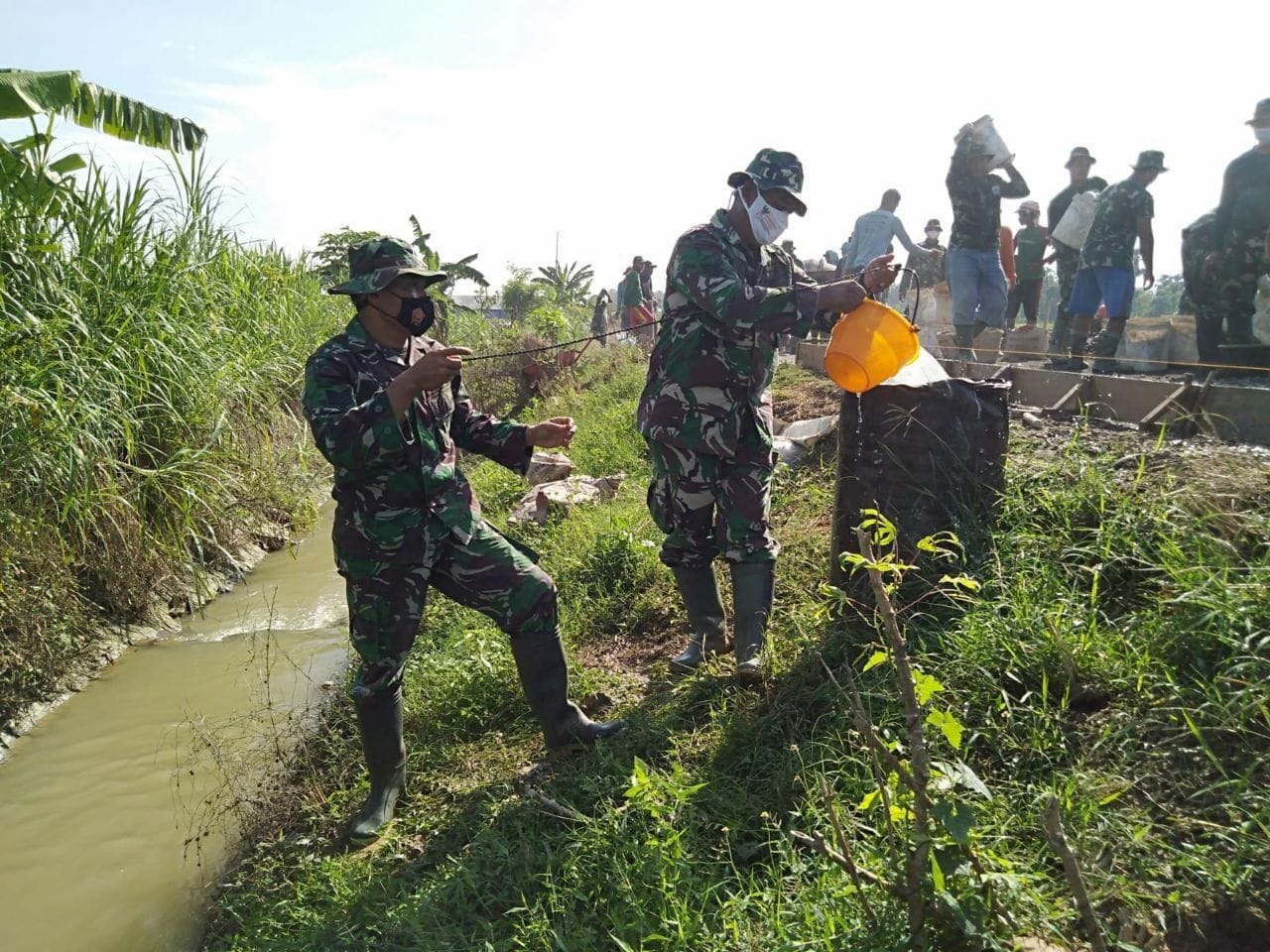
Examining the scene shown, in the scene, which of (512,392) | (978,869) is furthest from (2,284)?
(512,392)

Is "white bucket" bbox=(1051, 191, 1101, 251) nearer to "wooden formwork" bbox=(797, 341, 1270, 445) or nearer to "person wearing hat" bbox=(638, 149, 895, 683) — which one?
"wooden formwork" bbox=(797, 341, 1270, 445)

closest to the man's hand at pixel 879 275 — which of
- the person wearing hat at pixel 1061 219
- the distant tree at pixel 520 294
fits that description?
the person wearing hat at pixel 1061 219

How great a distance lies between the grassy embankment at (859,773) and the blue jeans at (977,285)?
346 centimetres

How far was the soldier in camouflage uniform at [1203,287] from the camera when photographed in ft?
20.6

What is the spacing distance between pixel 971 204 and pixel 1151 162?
1.40 m

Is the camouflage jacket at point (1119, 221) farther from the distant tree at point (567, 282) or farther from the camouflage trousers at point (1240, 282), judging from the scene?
the distant tree at point (567, 282)

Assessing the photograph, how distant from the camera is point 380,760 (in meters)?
2.99

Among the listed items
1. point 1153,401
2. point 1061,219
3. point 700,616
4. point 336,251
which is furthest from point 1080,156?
point 336,251

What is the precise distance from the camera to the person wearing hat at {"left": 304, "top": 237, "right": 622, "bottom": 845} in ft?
8.53

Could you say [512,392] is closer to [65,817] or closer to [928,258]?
[928,258]

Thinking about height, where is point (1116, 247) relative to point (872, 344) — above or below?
above

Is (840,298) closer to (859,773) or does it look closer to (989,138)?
(859,773)

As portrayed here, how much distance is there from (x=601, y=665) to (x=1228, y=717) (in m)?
2.44

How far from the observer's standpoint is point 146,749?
4086mm
